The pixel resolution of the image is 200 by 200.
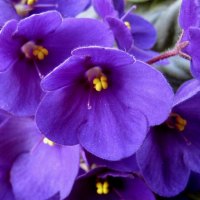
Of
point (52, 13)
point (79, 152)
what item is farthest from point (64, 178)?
point (52, 13)

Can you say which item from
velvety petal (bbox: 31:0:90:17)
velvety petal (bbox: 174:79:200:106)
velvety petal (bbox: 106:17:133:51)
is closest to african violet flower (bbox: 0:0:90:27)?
velvety petal (bbox: 31:0:90:17)

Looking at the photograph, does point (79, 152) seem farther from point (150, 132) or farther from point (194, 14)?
point (194, 14)

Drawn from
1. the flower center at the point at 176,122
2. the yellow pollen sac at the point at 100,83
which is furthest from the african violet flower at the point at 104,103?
the flower center at the point at 176,122

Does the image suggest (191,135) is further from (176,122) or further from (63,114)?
(63,114)

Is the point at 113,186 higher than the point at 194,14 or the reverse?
the reverse

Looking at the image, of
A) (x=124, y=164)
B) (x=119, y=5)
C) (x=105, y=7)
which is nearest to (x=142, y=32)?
(x=119, y=5)

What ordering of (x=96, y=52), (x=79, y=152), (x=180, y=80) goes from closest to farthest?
(x=96, y=52), (x=79, y=152), (x=180, y=80)

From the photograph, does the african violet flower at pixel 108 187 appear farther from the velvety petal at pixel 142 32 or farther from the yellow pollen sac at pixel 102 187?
the velvety petal at pixel 142 32
